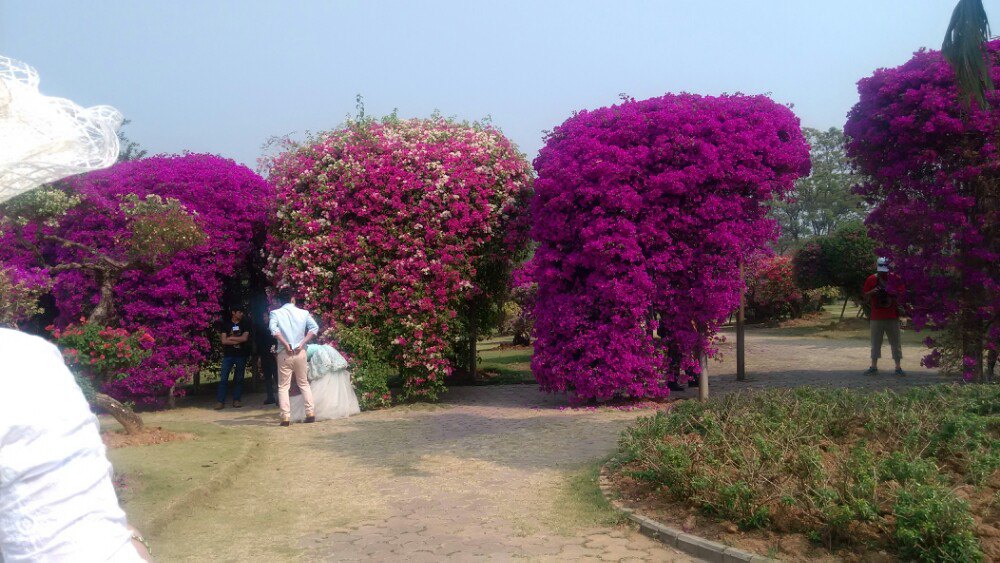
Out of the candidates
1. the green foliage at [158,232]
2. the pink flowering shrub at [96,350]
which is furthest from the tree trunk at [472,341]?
the pink flowering shrub at [96,350]

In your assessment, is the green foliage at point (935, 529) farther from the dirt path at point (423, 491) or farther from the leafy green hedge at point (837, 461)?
the dirt path at point (423, 491)

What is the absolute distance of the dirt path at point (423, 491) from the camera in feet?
19.1

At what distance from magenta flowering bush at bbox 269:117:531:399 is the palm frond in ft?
21.8

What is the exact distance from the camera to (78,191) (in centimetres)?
1230

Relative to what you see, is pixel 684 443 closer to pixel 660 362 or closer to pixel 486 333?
pixel 660 362

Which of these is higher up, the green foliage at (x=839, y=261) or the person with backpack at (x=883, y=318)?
the green foliage at (x=839, y=261)

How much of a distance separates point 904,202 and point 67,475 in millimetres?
10886

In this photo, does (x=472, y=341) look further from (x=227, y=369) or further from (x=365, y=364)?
(x=227, y=369)

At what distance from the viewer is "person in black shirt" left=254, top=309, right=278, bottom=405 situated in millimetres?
13945

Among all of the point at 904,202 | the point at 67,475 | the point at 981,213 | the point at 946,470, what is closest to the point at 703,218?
the point at 904,202

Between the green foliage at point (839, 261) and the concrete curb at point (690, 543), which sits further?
the green foliage at point (839, 261)

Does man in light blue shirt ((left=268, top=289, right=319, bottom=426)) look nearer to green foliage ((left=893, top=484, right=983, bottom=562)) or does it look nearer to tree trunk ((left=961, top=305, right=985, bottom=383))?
tree trunk ((left=961, top=305, right=985, bottom=383))

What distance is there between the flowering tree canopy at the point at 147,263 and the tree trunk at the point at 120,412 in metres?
2.70

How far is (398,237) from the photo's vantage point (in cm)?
1251
